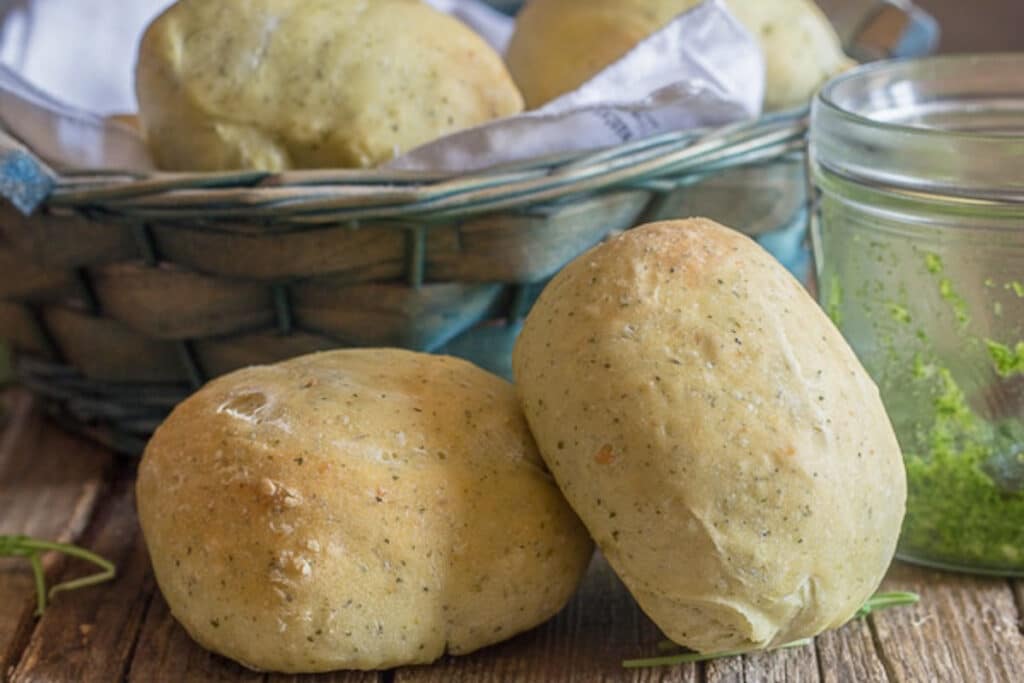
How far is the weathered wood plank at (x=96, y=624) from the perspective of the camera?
0.84 metres

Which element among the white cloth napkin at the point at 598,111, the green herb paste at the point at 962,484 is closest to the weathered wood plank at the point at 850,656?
the green herb paste at the point at 962,484

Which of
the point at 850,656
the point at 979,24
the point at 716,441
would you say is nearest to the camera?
the point at 716,441

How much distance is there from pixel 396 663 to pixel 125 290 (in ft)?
1.45

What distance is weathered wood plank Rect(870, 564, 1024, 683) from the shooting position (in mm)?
819

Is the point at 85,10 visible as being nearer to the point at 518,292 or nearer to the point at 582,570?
the point at 518,292

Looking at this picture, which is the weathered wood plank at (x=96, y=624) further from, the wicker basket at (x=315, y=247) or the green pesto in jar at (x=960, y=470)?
the green pesto in jar at (x=960, y=470)

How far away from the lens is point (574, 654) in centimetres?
84

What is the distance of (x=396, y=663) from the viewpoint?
0.80 meters

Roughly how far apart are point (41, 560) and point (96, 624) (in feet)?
0.39

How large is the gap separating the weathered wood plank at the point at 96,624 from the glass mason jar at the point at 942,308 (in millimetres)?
557

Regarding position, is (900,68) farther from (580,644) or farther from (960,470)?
(580,644)

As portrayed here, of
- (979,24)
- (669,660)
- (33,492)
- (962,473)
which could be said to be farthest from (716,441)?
(979,24)

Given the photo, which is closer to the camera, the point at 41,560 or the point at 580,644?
the point at 580,644

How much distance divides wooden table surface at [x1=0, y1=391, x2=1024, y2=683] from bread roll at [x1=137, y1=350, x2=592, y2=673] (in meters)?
0.03
